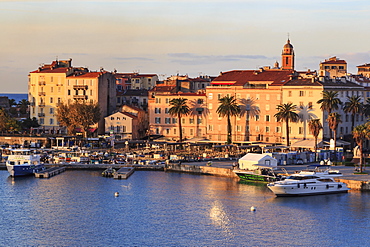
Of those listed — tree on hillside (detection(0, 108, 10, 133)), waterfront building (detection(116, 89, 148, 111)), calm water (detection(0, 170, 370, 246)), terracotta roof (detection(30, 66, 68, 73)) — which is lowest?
calm water (detection(0, 170, 370, 246))

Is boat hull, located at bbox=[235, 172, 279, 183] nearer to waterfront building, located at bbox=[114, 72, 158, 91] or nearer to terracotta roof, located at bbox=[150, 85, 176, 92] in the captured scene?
terracotta roof, located at bbox=[150, 85, 176, 92]

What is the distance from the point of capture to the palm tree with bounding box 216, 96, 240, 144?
397 feet

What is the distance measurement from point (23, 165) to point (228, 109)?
107ft

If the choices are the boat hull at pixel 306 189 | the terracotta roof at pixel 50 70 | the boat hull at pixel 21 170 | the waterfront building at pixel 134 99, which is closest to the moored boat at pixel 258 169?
the boat hull at pixel 306 189

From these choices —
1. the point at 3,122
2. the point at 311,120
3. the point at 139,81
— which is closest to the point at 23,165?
the point at 3,122

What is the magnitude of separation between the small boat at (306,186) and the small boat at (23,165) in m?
34.1

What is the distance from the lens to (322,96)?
116500 mm

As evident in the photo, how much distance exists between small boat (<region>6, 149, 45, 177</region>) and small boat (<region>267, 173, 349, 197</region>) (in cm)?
3413

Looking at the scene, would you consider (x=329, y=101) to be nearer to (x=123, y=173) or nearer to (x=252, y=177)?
(x=252, y=177)

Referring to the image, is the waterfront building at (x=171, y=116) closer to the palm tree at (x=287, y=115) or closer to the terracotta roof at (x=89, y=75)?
the terracotta roof at (x=89, y=75)

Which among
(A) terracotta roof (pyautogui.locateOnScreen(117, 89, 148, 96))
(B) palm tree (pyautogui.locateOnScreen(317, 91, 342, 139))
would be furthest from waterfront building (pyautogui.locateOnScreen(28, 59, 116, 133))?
(B) palm tree (pyautogui.locateOnScreen(317, 91, 342, 139))

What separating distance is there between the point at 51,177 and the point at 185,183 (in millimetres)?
18664

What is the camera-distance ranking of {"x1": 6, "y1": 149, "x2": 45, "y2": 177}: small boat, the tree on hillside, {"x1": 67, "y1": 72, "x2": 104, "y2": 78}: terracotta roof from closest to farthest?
{"x1": 6, "y1": 149, "x2": 45, "y2": 177}: small boat → the tree on hillside → {"x1": 67, "y1": 72, "x2": 104, "y2": 78}: terracotta roof

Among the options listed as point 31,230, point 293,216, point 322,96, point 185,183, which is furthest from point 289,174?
point 31,230
